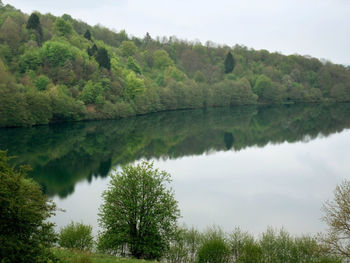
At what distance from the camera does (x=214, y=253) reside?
19469 mm

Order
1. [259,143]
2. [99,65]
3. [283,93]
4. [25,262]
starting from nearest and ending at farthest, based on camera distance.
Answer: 1. [25,262]
2. [259,143]
3. [99,65]
4. [283,93]

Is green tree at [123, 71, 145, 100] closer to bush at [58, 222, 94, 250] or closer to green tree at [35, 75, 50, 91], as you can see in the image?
green tree at [35, 75, 50, 91]

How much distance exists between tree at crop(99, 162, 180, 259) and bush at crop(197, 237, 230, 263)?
7.59ft

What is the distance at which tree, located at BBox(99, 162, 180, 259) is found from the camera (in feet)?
67.7

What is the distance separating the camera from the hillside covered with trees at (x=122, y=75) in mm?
76188

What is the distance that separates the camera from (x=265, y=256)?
19.8 metres

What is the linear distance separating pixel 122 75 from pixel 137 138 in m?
40.5

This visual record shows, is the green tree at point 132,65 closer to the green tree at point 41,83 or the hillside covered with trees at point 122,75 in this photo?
the hillside covered with trees at point 122,75

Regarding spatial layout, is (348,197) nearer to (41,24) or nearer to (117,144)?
(117,144)

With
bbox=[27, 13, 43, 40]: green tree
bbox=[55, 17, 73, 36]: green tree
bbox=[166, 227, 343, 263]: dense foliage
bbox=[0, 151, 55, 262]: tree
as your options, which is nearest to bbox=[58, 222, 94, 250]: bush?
bbox=[166, 227, 343, 263]: dense foliage

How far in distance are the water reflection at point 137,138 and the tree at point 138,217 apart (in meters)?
14.3

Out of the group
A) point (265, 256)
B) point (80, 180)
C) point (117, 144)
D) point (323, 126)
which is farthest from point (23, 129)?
point (323, 126)

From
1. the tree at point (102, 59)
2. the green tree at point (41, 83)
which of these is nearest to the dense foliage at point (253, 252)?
the green tree at point (41, 83)

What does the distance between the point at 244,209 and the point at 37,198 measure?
75.3 feet
